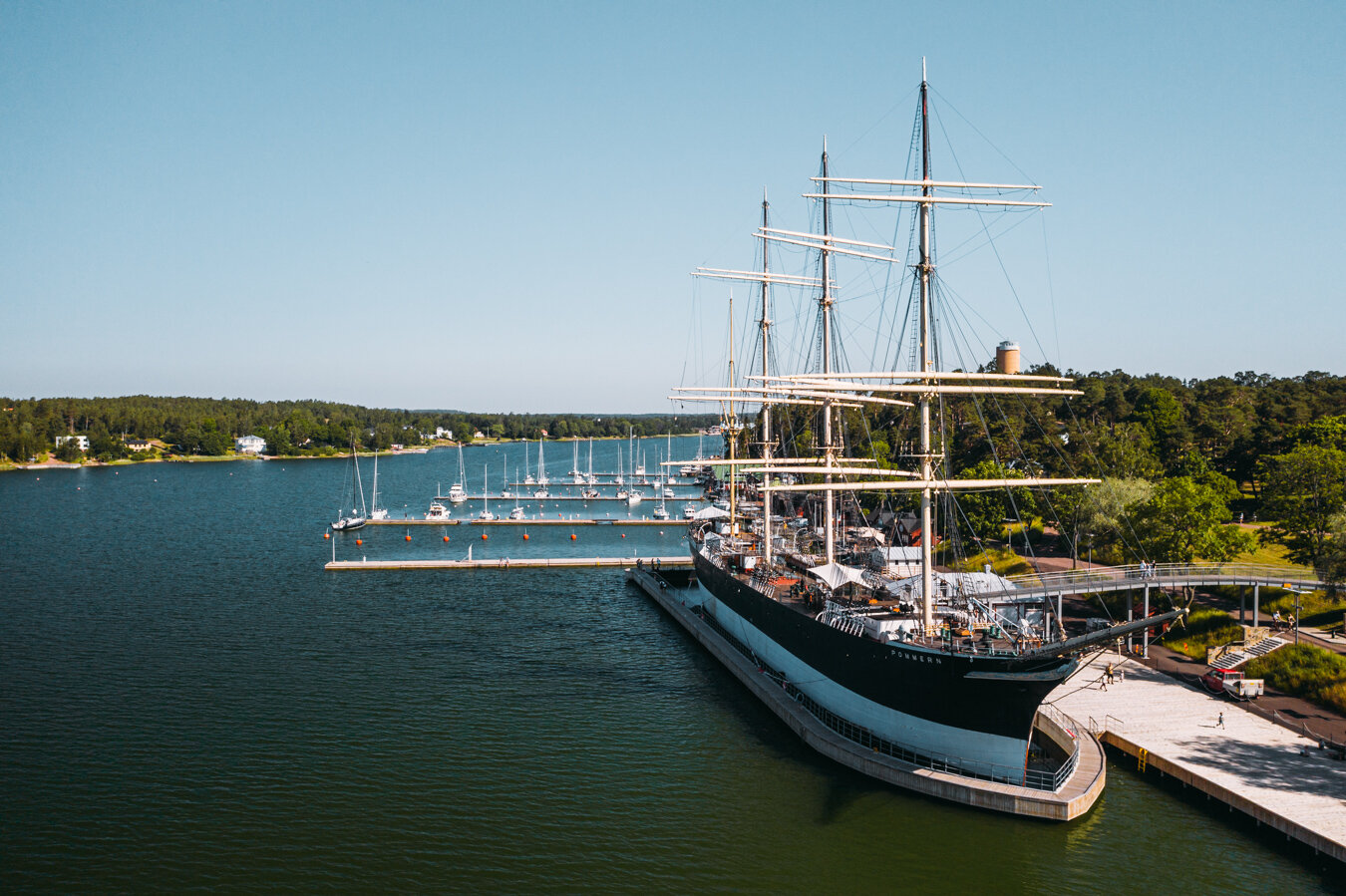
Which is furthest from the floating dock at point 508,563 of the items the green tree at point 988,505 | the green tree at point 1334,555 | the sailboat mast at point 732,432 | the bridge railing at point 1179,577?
the green tree at point 1334,555

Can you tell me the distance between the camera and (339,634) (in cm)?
4797

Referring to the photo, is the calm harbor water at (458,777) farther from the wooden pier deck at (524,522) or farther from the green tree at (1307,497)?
the wooden pier deck at (524,522)

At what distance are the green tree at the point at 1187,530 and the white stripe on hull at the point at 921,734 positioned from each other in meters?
21.8

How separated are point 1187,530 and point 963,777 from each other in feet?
80.6

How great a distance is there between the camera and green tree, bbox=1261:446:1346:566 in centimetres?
4181

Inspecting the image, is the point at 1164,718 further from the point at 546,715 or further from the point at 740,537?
the point at 740,537

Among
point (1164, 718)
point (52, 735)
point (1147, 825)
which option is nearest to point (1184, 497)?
point (1164, 718)

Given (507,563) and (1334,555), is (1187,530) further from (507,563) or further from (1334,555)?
(507,563)

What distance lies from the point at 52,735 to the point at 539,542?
53962 millimetres

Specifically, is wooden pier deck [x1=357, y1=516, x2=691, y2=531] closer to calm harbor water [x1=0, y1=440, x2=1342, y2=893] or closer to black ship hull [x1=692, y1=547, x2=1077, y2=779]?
calm harbor water [x1=0, y1=440, x2=1342, y2=893]

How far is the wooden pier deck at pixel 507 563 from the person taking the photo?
227 ft

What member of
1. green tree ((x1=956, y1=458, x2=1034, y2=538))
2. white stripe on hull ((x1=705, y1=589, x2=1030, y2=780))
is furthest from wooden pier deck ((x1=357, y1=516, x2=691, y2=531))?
white stripe on hull ((x1=705, y1=589, x2=1030, y2=780))

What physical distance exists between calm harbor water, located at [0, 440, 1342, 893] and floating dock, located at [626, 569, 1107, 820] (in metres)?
0.51

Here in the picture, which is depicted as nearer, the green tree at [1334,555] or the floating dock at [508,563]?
the green tree at [1334,555]
